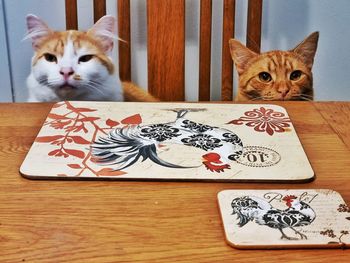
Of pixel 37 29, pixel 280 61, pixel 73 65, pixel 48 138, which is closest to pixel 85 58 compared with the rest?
pixel 73 65

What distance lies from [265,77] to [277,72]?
0.04 meters

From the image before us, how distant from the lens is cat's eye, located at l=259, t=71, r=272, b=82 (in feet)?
4.04

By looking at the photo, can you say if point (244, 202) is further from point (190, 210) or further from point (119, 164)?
point (119, 164)

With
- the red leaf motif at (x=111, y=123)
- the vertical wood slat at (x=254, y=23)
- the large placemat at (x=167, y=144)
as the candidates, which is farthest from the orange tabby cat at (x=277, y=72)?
the red leaf motif at (x=111, y=123)

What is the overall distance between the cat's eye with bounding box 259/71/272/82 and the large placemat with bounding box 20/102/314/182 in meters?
0.26

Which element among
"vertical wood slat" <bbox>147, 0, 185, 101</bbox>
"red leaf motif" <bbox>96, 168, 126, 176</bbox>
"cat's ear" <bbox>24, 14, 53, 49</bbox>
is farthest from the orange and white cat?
"red leaf motif" <bbox>96, 168, 126, 176</bbox>

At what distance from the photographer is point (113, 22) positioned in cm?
118

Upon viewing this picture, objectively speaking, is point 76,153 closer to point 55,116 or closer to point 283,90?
point 55,116

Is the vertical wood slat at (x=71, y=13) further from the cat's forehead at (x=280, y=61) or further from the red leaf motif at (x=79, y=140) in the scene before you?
the red leaf motif at (x=79, y=140)

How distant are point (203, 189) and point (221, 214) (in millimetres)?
73

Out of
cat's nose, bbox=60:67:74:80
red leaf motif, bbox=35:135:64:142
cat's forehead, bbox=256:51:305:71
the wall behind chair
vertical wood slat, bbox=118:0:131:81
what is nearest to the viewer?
red leaf motif, bbox=35:135:64:142

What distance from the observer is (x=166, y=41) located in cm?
126

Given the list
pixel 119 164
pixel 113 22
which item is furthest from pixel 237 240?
pixel 113 22

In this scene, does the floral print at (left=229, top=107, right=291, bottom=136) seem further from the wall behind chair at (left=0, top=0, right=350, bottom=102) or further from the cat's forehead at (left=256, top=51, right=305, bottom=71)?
the wall behind chair at (left=0, top=0, right=350, bottom=102)
